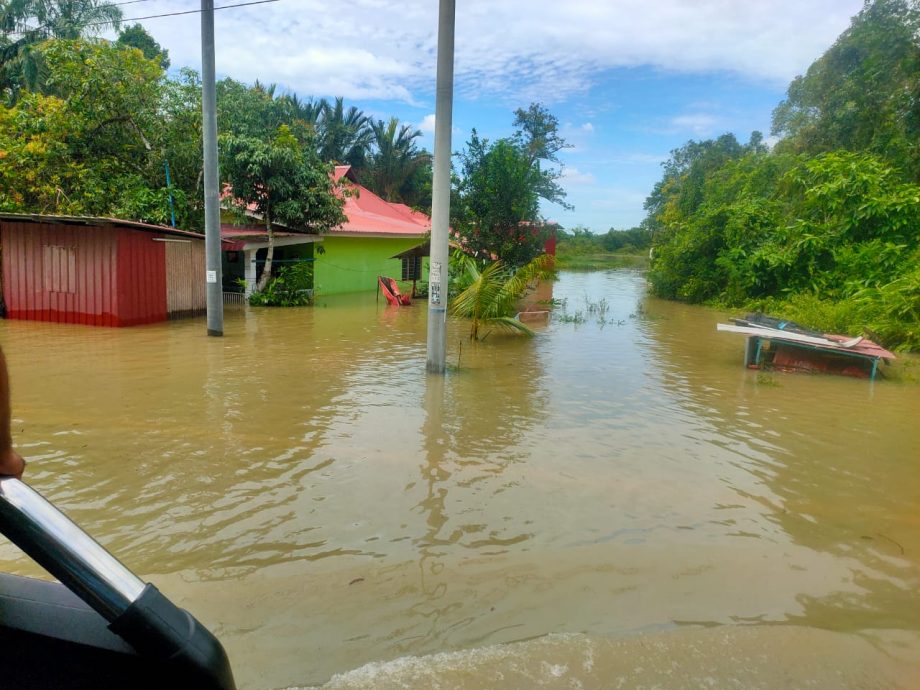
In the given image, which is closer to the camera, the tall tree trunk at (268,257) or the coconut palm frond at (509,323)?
the coconut palm frond at (509,323)

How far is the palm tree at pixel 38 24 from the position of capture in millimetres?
27500

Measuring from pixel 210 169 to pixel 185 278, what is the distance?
14.2ft

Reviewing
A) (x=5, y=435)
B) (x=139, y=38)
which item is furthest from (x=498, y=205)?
(x=139, y=38)

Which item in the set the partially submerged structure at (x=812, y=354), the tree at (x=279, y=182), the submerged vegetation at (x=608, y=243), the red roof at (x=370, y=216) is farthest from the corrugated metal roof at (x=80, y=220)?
the submerged vegetation at (x=608, y=243)

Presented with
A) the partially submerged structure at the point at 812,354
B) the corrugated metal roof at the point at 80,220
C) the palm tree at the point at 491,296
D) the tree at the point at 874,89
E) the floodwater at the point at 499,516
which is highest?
the tree at the point at 874,89

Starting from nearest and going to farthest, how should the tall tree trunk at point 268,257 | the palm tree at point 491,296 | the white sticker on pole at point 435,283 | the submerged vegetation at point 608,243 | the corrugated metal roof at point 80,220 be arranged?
the white sticker on pole at point 435,283 → the corrugated metal roof at point 80,220 → the palm tree at point 491,296 → the tall tree trunk at point 268,257 → the submerged vegetation at point 608,243

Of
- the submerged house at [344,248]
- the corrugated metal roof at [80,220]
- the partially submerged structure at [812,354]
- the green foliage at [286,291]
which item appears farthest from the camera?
the submerged house at [344,248]

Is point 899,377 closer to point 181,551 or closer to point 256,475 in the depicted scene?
point 256,475

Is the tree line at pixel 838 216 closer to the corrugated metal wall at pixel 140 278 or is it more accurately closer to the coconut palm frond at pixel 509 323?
the coconut palm frond at pixel 509 323

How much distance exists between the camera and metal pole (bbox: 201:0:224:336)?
12.1 metres

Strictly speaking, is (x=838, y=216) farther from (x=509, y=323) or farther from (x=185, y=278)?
(x=185, y=278)

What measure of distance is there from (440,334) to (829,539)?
6290mm

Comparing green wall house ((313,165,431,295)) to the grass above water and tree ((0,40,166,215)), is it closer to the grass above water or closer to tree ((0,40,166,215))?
tree ((0,40,166,215))

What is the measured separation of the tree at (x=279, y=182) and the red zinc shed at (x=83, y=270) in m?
3.53
